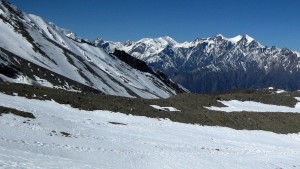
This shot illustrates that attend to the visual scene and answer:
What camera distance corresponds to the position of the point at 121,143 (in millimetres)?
36312

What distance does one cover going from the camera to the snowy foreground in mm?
27469

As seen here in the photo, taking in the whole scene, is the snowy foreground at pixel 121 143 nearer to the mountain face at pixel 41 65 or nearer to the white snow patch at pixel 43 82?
the mountain face at pixel 41 65

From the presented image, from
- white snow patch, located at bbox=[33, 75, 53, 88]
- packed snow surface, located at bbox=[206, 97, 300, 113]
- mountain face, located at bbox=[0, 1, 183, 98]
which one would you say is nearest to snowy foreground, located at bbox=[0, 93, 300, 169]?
packed snow surface, located at bbox=[206, 97, 300, 113]

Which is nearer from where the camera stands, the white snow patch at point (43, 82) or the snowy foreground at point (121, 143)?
the snowy foreground at point (121, 143)

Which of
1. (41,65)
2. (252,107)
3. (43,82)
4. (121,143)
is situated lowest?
(121,143)

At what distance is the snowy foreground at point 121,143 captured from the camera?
27469 millimetres

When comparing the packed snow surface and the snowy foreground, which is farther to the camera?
the packed snow surface

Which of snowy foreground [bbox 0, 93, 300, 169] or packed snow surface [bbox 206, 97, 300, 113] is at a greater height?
packed snow surface [bbox 206, 97, 300, 113]

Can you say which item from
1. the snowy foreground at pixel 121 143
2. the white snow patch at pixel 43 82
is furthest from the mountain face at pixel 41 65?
the snowy foreground at pixel 121 143

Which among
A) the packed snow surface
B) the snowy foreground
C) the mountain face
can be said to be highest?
the mountain face

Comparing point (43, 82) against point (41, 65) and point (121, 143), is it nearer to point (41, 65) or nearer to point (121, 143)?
point (41, 65)

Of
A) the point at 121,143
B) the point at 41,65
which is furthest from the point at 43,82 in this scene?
the point at 121,143

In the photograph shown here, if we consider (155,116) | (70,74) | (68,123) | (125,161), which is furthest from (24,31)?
(125,161)

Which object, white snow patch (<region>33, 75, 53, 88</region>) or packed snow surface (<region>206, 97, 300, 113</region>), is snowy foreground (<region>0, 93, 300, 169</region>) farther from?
white snow patch (<region>33, 75, 53, 88</region>)
